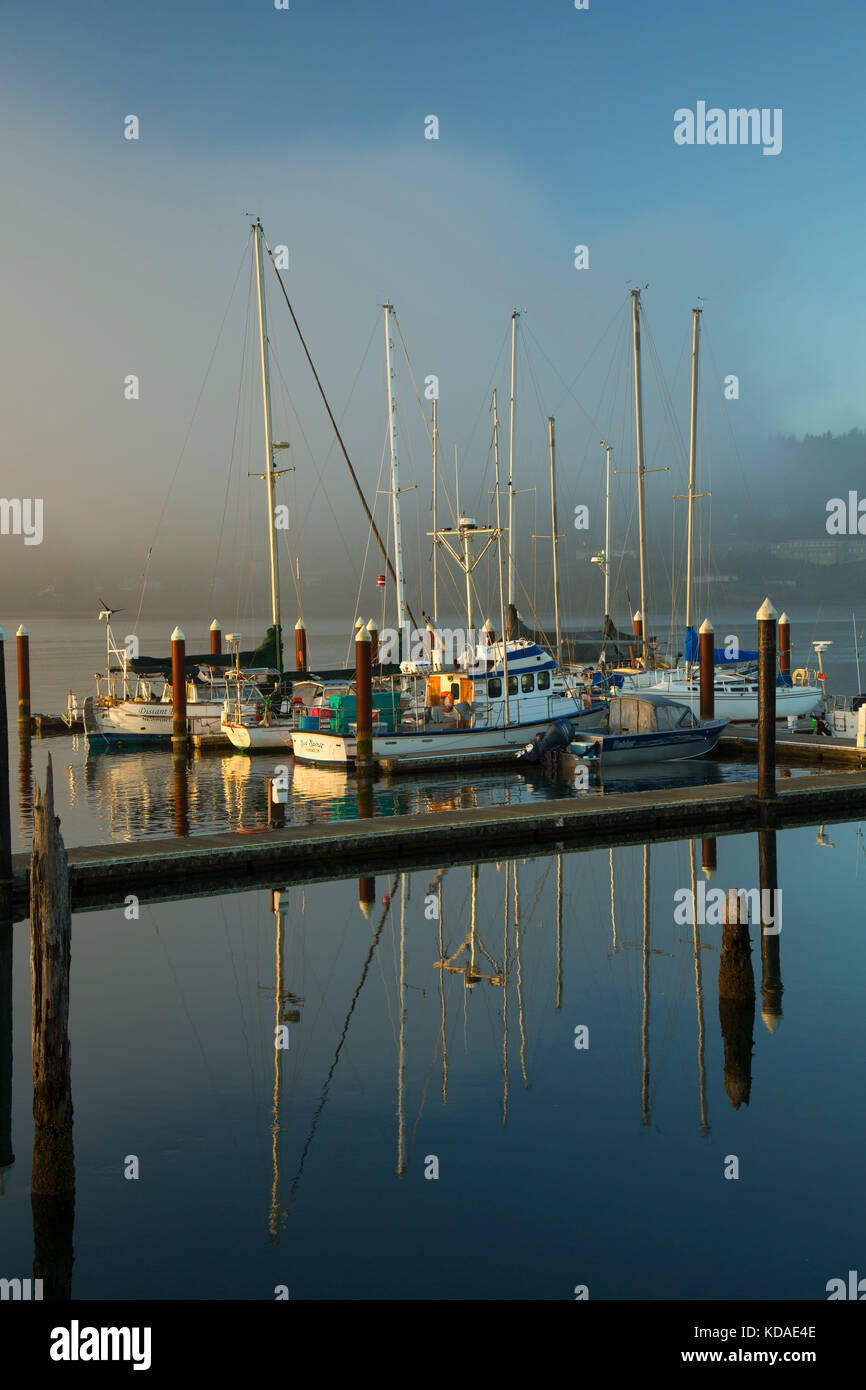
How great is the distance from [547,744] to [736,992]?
2117 centimetres

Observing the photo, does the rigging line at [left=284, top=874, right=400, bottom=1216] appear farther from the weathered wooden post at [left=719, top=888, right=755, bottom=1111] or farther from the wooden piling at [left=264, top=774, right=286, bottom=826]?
the weathered wooden post at [left=719, top=888, right=755, bottom=1111]

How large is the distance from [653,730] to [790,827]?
11.4 m

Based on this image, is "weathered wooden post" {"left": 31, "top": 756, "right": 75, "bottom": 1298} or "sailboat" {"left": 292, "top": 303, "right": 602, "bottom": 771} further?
"sailboat" {"left": 292, "top": 303, "right": 602, "bottom": 771}

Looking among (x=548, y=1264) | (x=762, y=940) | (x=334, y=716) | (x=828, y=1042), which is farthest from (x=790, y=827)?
(x=548, y=1264)

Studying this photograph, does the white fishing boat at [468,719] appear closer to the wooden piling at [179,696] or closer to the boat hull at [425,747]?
the boat hull at [425,747]

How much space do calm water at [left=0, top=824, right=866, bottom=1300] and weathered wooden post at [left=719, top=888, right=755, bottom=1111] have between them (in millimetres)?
44

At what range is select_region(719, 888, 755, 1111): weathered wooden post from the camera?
41.9 ft

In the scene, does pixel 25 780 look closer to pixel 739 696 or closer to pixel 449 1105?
pixel 739 696

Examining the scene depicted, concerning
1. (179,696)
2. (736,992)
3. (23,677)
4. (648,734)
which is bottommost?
(736,992)

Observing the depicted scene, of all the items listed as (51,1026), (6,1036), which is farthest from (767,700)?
(51,1026)

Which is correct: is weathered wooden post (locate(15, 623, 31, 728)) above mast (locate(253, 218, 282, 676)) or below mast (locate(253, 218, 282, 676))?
below

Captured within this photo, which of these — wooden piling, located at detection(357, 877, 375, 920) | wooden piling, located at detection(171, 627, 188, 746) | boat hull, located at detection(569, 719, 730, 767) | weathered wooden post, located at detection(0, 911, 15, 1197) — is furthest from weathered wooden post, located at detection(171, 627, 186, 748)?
weathered wooden post, located at detection(0, 911, 15, 1197)

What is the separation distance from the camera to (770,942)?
55.5 feet
